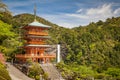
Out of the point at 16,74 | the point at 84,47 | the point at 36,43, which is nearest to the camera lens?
the point at 16,74

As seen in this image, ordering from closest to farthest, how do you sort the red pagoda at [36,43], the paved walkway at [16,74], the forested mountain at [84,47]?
the paved walkway at [16,74] → the red pagoda at [36,43] → the forested mountain at [84,47]

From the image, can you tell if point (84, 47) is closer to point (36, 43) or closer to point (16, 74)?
point (36, 43)

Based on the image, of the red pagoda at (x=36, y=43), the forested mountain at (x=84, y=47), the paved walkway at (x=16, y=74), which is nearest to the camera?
the paved walkway at (x=16, y=74)

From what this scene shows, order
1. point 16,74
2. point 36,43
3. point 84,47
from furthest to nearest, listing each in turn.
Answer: point 84,47 → point 36,43 → point 16,74

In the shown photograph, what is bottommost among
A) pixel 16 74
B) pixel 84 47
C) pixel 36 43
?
pixel 16 74

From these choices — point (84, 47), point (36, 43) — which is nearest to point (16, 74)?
point (36, 43)

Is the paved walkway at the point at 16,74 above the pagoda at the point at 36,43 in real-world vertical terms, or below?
below

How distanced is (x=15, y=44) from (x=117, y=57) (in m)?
23.6

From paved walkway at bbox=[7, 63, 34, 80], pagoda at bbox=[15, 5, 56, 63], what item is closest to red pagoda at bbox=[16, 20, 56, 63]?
pagoda at bbox=[15, 5, 56, 63]

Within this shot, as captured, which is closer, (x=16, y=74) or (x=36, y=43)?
(x=16, y=74)

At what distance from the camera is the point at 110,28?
260 feet

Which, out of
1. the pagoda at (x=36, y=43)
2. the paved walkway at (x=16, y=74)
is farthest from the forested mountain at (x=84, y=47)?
the paved walkway at (x=16, y=74)

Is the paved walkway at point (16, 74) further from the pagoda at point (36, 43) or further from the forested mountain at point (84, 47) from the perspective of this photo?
the forested mountain at point (84, 47)

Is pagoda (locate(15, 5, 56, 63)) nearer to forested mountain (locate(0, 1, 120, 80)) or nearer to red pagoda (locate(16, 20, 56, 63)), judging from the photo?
red pagoda (locate(16, 20, 56, 63))
